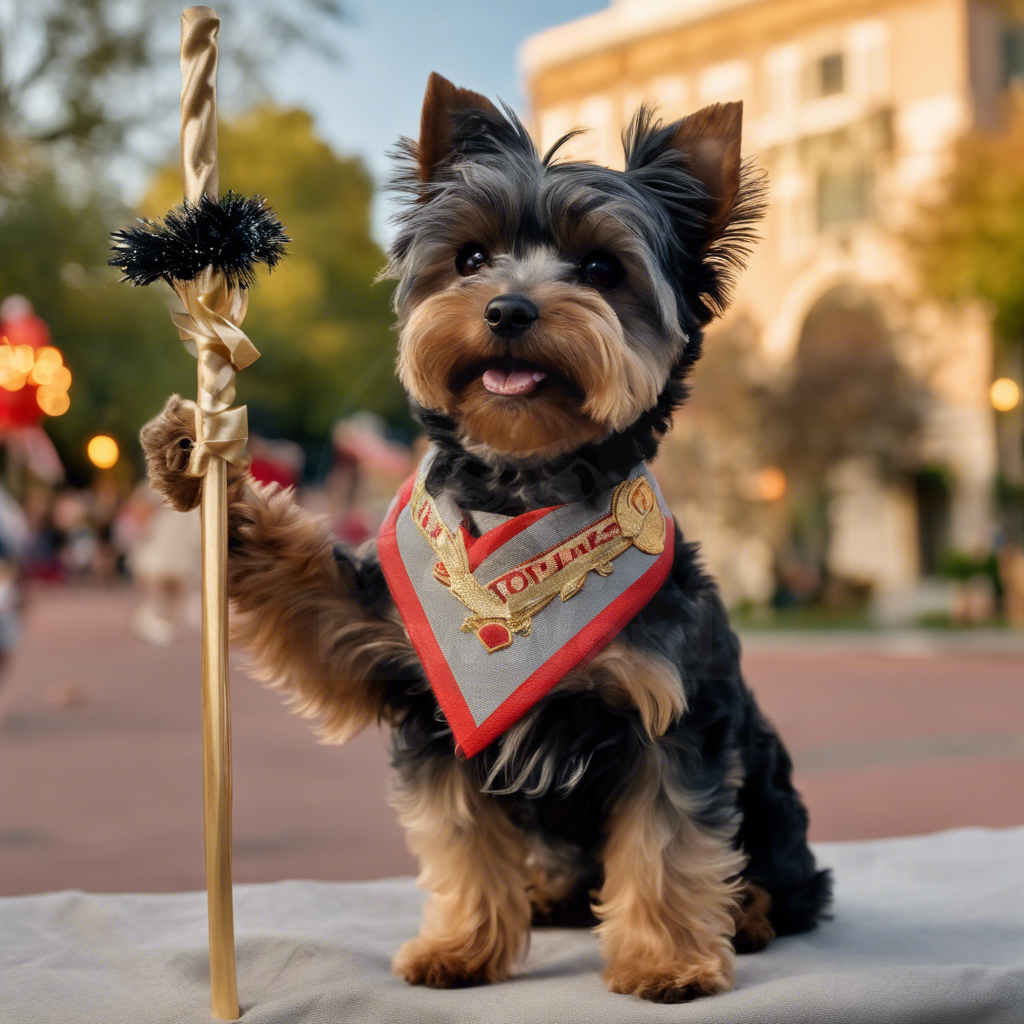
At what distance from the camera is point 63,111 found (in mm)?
20125

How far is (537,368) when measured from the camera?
7.80 feet

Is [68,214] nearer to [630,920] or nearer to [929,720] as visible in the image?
[929,720]

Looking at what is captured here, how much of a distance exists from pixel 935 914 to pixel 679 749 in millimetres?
1230

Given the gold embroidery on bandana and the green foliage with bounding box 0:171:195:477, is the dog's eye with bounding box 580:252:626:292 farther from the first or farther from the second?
the green foliage with bounding box 0:171:195:477

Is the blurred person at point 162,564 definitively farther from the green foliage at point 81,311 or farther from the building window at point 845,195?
the building window at point 845,195

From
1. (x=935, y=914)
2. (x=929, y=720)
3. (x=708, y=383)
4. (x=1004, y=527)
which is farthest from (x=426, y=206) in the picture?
(x=1004, y=527)

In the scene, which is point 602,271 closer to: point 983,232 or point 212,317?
point 212,317

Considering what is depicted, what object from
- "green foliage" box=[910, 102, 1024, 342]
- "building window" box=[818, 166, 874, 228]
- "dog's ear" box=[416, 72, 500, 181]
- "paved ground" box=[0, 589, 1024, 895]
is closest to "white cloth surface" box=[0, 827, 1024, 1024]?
"dog's ear" box=[416, 72, 500, 181]

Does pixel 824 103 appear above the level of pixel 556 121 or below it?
above

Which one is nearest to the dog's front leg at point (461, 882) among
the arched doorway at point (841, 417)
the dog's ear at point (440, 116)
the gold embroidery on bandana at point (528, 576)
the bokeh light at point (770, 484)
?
the gold embroidery on bandana at point (528, 576)

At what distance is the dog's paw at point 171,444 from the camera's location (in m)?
2.27

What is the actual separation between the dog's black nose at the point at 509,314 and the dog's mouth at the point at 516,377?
7 cm

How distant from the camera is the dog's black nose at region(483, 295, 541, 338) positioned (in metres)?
2.28

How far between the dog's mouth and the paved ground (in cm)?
376
